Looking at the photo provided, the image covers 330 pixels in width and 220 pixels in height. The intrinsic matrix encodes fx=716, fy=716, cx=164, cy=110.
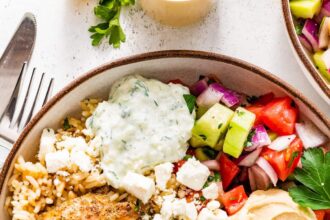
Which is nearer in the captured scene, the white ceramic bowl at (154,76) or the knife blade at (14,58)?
the white ceramic bowl at (154,76)

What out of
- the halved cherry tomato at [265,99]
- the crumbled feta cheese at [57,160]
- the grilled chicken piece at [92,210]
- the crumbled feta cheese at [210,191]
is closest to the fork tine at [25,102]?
the crumbled feta cheese at [57,160]

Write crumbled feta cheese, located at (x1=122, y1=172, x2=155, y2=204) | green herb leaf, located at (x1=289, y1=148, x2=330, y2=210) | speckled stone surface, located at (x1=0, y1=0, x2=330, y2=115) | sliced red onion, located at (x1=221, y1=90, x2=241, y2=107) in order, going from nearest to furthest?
crumbled feta cheese, located at (x1=122, y1=172, x2=155, y2=204), green herb leaf, located at (x1=289, y1=148, x2=330, y2=210), sliced red onion, located at (x1=221, y1=90, x2=241, y2=107), speckled stone surface, located at (x1=0, y1=0, x2=330, y2=115)

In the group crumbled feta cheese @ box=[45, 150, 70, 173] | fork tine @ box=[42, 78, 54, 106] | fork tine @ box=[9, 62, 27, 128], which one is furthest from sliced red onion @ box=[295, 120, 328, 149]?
fork tine @ box=[9, 62, 27, 128]

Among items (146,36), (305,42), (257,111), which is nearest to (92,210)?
(257,111)

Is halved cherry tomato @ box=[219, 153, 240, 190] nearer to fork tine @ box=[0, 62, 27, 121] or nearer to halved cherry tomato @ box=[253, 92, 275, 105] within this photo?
halved cherry tomato @ box=[253, 92, 275, 105]

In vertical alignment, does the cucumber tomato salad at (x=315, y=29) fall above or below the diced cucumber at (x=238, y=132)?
above

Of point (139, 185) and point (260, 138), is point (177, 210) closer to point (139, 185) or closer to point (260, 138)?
point (139, 185)

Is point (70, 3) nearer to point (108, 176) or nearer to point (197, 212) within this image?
point (108, 176)

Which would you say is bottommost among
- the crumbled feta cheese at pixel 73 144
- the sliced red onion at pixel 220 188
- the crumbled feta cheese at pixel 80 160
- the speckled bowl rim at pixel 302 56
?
the sliced red onion at pixel 220 188

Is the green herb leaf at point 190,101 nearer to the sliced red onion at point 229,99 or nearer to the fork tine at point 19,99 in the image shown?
the sliced red onion at point 229,99
